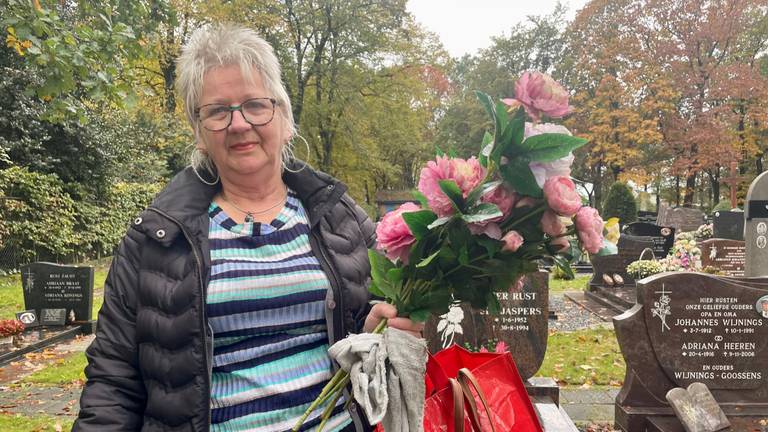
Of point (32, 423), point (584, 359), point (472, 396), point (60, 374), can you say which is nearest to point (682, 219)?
point (584, 359)

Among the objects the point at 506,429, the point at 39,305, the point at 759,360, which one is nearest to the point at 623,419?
the point at 759,360

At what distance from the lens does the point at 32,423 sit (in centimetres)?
428

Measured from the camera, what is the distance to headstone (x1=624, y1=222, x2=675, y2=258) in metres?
13.5

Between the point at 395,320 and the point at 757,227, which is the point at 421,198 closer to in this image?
the point at 395,320

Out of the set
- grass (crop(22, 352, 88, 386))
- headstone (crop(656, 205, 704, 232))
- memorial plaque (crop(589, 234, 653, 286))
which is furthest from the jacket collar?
headstone (crop(656, 205, 704, 232))

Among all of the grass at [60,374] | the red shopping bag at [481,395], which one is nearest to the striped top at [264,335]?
the red shopping bag at [481,395]

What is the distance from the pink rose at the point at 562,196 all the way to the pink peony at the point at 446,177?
15 centimetres

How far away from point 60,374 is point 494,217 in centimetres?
615

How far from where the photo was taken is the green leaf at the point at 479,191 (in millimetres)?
1142

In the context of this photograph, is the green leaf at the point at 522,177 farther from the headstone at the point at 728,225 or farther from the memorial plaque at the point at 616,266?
the headstone at the point at 728,225

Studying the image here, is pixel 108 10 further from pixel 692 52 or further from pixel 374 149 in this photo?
pixel 692 52

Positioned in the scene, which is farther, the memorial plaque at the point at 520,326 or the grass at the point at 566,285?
the grass at the point at 566,285

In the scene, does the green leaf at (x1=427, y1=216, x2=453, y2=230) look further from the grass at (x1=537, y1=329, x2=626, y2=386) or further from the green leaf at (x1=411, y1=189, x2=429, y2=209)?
the grass at (x1=537, y1=329, x2=626, y2=386)

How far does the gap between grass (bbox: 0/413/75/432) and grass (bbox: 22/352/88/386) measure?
0.99 meters
